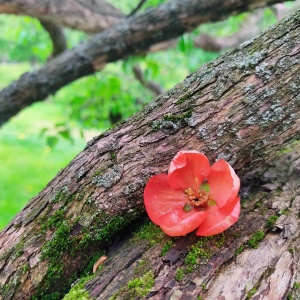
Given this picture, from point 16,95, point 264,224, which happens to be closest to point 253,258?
point 264,224

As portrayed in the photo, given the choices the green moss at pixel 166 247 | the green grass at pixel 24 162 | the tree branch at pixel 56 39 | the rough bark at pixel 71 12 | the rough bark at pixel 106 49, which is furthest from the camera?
the green grass at pixel 24 162

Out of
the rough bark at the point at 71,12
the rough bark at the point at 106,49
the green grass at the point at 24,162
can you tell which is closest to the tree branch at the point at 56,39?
the rough bark at the point at 71,12

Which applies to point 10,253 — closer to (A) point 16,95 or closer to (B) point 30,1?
(A) point 16,95

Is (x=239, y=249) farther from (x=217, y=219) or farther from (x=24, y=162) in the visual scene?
(x=24, y=162)

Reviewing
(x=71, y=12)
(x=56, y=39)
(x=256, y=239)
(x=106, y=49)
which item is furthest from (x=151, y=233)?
(x=56, y=39)

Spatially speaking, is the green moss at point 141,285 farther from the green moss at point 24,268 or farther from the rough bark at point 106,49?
the rough bark at point 106,49

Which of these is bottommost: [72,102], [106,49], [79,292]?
[72,102]
